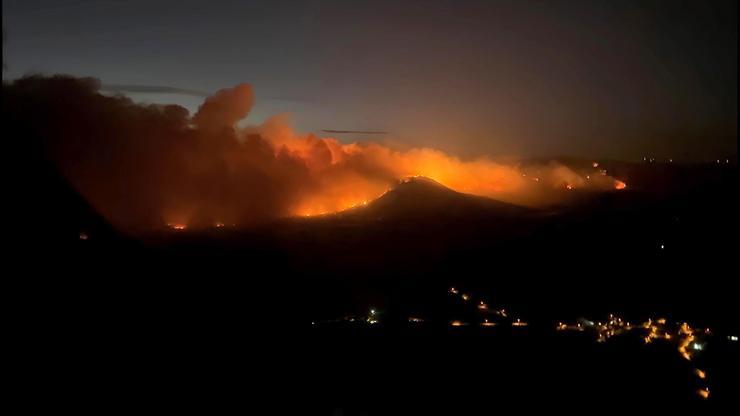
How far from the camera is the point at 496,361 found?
14820 millimetres

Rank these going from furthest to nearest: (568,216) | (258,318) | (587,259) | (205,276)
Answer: (568,216), (587,259), (205,276), (258,318)

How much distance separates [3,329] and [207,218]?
30.4 metres

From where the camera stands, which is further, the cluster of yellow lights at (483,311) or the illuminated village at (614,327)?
the cluster of yellow lights at (483,311)

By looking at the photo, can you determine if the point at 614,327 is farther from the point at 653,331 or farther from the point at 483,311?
the point at 483,311

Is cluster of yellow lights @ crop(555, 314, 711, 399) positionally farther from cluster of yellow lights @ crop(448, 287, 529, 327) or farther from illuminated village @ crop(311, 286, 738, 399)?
cluster of yellow lights @ crop(448, 287, 529, 327)

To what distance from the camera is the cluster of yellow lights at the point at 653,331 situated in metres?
17.6

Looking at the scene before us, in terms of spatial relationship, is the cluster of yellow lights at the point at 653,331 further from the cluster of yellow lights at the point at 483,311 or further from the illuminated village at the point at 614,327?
the cluster of yellow lights at the point at 483,311

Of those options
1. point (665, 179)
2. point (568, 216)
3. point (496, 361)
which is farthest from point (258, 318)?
point (665, 179)

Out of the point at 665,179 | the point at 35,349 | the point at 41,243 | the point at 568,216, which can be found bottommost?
the point at 35,349

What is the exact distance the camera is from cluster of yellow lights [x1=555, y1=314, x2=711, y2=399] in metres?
17.6

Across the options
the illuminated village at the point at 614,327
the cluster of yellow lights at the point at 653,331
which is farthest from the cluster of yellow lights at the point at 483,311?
the cluster of yellow lights at the point at 653,331

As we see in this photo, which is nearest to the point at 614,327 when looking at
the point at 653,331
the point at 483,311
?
the point at 653,331

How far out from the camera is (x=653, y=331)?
18.9m

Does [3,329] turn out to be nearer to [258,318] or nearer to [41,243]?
[41,243]
